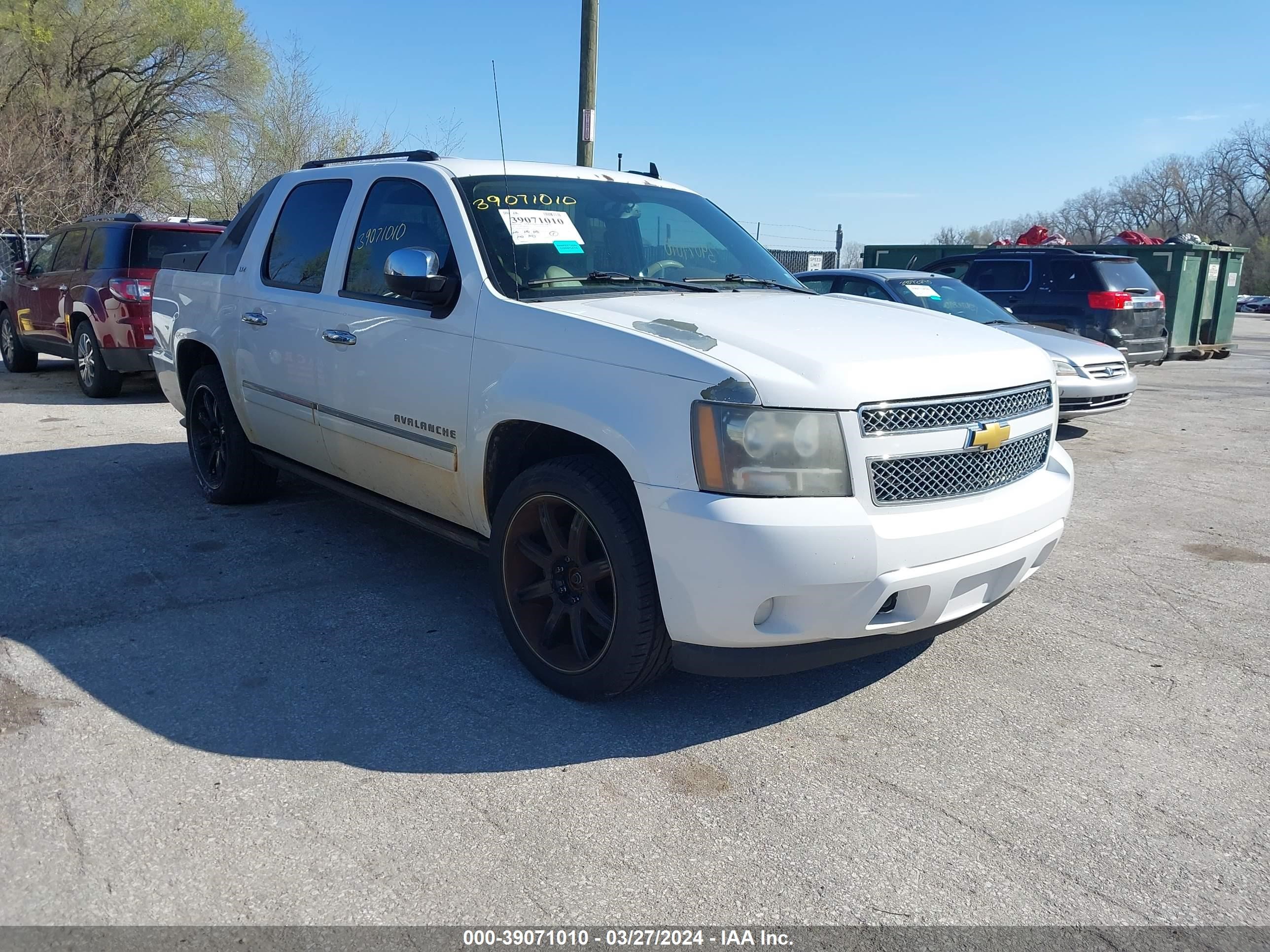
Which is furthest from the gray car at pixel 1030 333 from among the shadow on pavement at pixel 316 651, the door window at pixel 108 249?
the door window at pixel 108 249

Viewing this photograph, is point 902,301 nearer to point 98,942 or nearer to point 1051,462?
point 1051,462

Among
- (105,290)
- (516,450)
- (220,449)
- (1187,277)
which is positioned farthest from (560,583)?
(1187,277)

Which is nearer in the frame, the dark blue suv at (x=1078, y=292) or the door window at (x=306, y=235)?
the door window at (x=306, y=235)

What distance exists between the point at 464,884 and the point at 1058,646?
275cm

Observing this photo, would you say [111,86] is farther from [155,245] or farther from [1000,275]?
[1000,275]

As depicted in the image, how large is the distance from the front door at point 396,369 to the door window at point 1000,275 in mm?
9213

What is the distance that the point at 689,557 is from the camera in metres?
3.03

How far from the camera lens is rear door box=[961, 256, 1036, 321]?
1195 cm

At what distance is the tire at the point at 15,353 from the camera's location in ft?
39.8

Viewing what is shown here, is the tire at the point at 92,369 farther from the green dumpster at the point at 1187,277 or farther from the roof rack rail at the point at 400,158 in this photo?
the green dumpster at the point at 1187,277

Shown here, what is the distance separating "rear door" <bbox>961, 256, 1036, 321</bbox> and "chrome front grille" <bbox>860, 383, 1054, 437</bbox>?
8999 millimetres

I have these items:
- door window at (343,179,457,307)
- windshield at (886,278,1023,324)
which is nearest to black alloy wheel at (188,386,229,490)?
door window at (343,179,457,307)

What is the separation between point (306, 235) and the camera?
508 cm

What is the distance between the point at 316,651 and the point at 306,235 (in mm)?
2219
